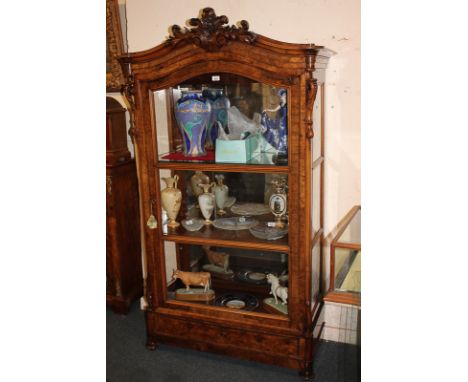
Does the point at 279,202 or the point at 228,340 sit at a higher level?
the point at 279,202

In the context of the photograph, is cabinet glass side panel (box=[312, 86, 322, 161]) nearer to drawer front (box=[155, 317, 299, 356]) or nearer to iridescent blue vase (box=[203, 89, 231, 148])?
iridescent blue vase (box=[203, 89, 231, 148])

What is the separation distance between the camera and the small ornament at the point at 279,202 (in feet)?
7.36

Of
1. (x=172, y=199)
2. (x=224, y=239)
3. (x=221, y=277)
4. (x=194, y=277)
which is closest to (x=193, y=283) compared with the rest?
(x=194, y=277)

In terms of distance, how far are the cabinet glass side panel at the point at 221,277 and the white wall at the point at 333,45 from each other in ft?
1.46

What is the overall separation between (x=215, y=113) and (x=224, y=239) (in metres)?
0.66

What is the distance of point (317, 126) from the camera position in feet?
7.40

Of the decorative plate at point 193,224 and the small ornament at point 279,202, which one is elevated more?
the small ornament at point 279,202

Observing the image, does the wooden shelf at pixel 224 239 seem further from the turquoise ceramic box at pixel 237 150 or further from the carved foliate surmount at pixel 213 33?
the carved foliate surmount at pixel 213 33

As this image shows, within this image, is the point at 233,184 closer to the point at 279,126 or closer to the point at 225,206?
the point at 225,206

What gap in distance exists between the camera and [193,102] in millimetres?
2346

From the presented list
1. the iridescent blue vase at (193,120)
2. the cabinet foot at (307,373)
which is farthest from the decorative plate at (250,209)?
the cabinet foot at (307,373)

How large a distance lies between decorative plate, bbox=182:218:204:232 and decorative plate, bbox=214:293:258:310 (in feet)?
1.35
